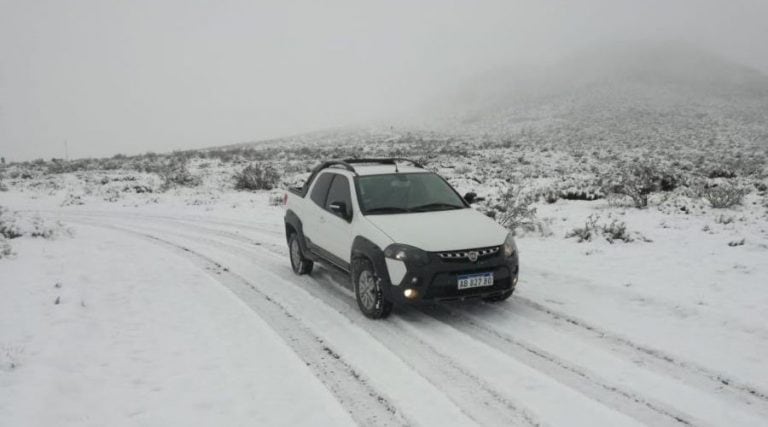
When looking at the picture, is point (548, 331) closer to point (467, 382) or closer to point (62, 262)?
point (467, 382)

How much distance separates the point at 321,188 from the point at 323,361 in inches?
132

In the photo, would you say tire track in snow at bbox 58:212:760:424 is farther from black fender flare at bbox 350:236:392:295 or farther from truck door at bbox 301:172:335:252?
truck door at bbox 301:172:335:252

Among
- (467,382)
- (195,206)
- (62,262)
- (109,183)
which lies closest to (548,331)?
(467,382)

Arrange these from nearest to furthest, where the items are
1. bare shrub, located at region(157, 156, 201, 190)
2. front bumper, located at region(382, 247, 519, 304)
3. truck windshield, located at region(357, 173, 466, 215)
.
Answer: front bumper, located at region(382, 247, 519, 304), truck windshield, located at region(357, 173, 466, 215), bare shrub, located at region(157, 156, 201, 190)

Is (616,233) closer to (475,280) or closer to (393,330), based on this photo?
(475,280)

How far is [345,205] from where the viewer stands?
6.69m

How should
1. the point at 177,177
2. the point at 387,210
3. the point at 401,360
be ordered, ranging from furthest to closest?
the point at 177,177, the point at 387,210, the point at 401,360

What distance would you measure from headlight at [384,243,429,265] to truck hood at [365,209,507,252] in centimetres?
6

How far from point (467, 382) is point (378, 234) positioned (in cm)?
202

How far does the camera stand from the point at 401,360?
503 centimetres

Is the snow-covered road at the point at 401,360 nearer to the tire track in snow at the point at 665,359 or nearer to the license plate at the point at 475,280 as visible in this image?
the tire track in snow at the point at 665,359

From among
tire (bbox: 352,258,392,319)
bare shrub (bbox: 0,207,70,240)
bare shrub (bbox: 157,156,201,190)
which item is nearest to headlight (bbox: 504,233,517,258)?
tire (bbox: 352,258,392,319)

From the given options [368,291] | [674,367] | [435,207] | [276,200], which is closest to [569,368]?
[674,367]

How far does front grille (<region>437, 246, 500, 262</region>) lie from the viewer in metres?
5.62
